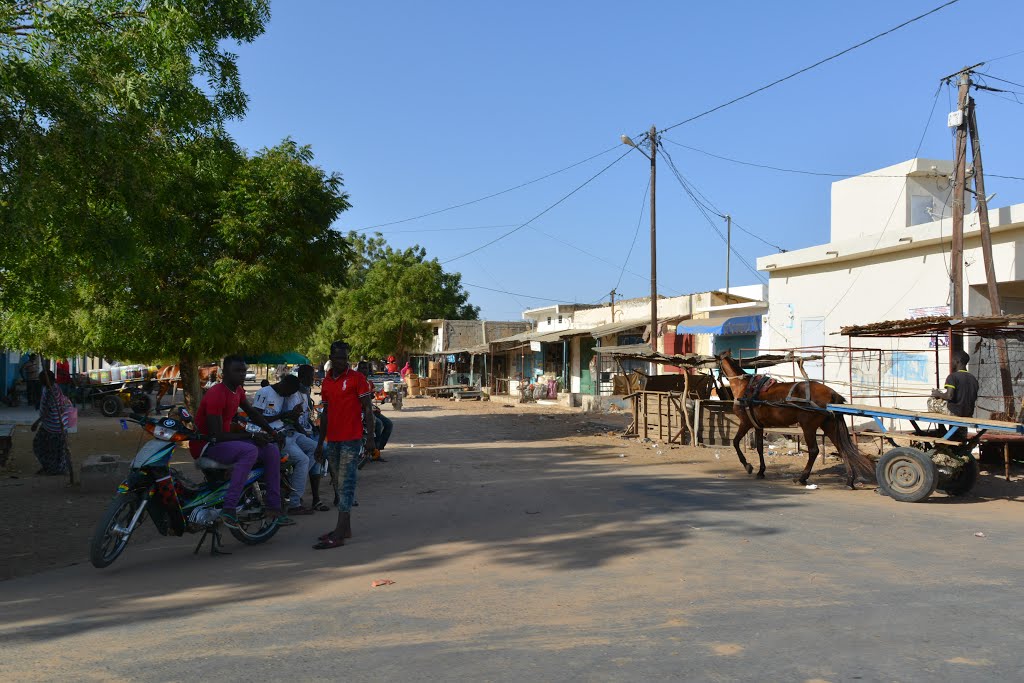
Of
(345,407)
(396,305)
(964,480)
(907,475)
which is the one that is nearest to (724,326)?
(964,480)

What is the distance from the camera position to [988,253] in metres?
13.6

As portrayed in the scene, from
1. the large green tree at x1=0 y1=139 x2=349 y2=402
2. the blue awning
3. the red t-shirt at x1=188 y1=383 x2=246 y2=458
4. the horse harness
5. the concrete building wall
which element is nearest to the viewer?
the red t-shirt at x1=188 y1=383 x2=246 y2=458

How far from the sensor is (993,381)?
1480 cm

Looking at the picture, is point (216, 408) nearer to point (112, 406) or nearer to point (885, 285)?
point (885, 285)

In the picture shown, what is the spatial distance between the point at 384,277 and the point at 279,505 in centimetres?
4661

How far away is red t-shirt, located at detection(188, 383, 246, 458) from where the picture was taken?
6.97m


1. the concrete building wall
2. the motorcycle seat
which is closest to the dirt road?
the motorcycle seat

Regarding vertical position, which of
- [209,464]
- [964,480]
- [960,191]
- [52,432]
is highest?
[960,191]

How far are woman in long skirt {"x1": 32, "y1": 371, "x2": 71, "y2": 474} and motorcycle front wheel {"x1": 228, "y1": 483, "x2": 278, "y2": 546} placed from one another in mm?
5821

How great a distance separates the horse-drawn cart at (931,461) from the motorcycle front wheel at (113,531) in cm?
867

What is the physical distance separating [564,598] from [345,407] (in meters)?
3.01

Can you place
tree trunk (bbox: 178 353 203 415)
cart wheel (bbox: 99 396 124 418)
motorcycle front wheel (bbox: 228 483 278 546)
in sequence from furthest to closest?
cart wheel (bbox: 99 396 124 418)
tree trunk (bbox: 178 353 203 415)
motorcycle front wheel (bbox: 228 483 278 546)

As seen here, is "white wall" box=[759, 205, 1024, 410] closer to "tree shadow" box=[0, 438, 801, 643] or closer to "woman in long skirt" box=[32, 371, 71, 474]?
"tree shadow" box=[0, 438, 801, 643]

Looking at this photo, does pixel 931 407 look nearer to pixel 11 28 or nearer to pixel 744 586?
pixel 744 586
